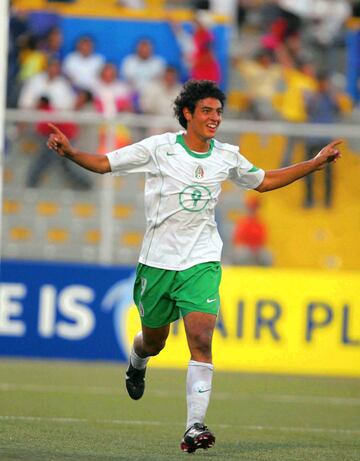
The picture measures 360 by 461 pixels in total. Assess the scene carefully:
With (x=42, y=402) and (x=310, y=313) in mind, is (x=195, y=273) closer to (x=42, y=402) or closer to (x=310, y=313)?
(x=42, y=402)

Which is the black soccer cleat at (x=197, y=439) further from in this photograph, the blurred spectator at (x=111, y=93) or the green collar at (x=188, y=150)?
the blurred spectator at (x=111, y=93)

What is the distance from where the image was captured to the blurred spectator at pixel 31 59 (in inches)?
679

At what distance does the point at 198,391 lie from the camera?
7609 millimetres

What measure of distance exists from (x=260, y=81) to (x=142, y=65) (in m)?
1.76

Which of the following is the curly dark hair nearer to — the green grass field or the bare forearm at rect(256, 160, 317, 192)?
the bare forearm at rect(256, 160, 317, 192)

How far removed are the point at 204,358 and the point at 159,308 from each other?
0.63 m

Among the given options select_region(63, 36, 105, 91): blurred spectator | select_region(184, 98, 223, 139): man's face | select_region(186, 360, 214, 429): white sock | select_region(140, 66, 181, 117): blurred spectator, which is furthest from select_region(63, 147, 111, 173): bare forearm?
select_region(63, 36, 105, 91): blurred spectator

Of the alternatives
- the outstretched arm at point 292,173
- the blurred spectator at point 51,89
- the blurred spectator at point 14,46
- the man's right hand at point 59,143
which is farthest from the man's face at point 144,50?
the man's right hand at point 59,143

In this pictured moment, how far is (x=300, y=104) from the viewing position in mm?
17094

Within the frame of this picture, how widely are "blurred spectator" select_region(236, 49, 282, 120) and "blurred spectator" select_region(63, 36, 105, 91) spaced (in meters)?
2.17

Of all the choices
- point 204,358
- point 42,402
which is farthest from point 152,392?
point 204,358

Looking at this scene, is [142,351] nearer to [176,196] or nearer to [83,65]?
[176,196]

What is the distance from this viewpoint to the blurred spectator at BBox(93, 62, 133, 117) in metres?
17.0

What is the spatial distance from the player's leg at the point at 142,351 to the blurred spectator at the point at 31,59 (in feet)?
28.1
